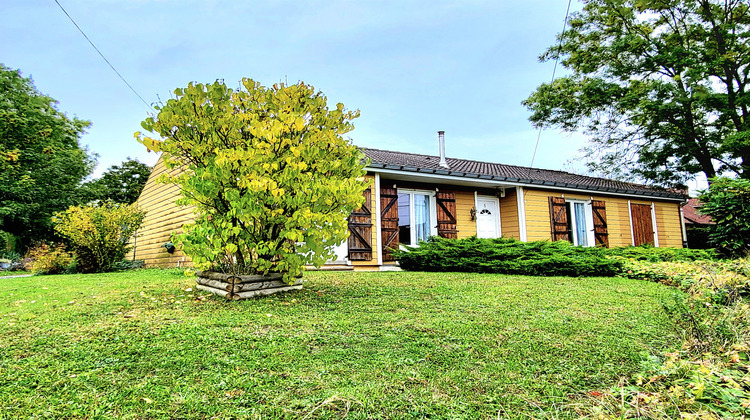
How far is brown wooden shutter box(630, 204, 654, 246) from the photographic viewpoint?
43.3 ft

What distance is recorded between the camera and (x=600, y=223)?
1245 cm

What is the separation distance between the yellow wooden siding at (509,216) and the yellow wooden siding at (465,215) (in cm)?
105

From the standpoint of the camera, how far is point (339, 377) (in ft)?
7.16

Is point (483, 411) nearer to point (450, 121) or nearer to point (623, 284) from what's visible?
point (623, 284)

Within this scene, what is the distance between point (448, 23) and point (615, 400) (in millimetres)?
10134

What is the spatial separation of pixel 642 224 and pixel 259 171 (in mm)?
14154

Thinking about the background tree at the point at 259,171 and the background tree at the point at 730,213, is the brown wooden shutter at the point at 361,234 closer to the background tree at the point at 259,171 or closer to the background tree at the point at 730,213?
the background tree at the point at 259,171

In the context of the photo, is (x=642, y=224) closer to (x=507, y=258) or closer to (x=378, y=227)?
(x=507, y=258)

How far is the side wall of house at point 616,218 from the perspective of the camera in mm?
11195

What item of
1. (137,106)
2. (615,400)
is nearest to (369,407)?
(615,400)

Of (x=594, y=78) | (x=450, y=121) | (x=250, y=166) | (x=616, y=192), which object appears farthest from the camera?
(x=594, y=78)

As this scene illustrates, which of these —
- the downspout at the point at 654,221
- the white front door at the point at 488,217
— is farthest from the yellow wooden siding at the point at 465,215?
the downspout at the point at 654,221

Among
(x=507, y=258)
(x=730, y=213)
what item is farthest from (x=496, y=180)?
(x=730, y=213)

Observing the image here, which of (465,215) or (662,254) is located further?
(465,215)
